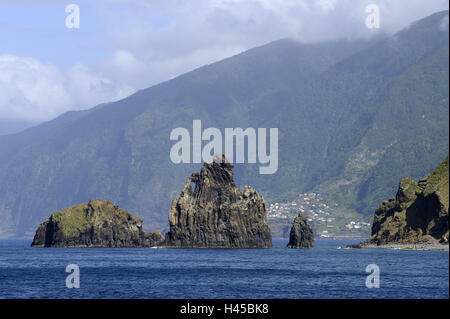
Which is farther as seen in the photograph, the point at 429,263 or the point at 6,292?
the point at 429,263

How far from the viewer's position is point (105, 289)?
121m

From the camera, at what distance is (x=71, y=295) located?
368 ft
